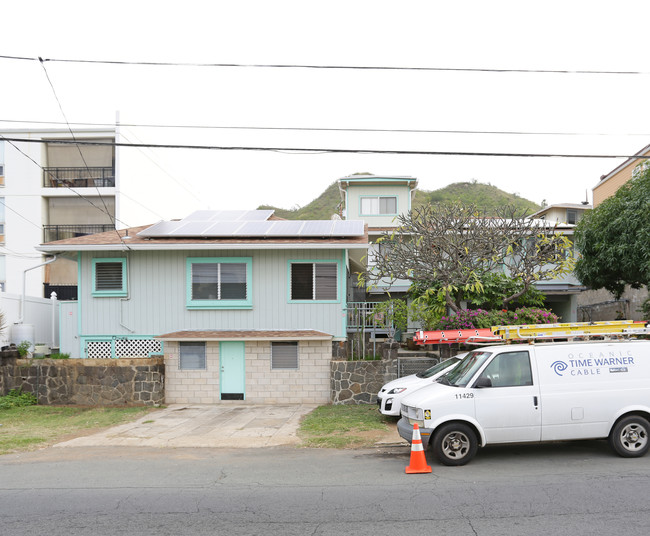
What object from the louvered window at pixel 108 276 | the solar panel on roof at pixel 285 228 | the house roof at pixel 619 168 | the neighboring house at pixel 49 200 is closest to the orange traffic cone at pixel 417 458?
the solar panel on roof at pixel 285 228

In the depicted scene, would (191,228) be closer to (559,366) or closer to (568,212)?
(559,366)

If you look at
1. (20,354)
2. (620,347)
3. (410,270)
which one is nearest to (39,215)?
(20,354)

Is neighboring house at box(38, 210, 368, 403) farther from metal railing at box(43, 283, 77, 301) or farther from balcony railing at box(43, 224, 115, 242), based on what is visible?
metal railing at box(43, 283, 77, 301)

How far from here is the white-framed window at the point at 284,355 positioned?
1614 centimetres

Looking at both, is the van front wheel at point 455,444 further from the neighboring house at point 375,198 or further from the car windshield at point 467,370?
the neighboring house at point 375,198

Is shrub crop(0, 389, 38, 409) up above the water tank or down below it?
below

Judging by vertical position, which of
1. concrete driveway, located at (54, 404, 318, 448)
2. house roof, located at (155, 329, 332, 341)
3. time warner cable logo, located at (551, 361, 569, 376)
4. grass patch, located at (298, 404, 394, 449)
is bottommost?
concrete driveway, located at (54, 404, 318, 448)

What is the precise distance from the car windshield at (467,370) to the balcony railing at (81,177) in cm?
2635

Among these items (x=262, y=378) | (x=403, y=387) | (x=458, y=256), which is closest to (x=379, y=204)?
(x=458, y=256)

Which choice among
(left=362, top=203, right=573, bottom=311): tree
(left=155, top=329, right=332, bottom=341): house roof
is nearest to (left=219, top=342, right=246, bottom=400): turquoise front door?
(left=155, top=329, right=332, bottom=341): house roof

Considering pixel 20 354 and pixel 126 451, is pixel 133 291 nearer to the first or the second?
pixel 20 354

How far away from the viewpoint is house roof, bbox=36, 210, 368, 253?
16.0m

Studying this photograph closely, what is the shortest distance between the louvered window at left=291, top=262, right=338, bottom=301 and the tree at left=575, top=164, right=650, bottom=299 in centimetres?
827

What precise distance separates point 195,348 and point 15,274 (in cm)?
1963
